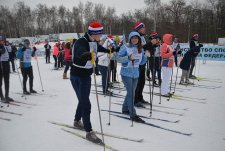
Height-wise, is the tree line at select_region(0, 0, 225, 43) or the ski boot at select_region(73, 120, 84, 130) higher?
the tree line at select_region(0, 0, 225, 43)

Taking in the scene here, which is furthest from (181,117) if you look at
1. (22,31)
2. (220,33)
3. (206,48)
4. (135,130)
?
(22,31)

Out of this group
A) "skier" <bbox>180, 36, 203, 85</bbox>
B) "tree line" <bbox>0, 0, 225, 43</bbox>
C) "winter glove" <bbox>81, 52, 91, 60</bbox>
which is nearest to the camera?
"winter glove" <bbox>81, 52, 91, 60</bbox>

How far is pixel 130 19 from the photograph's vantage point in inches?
2093

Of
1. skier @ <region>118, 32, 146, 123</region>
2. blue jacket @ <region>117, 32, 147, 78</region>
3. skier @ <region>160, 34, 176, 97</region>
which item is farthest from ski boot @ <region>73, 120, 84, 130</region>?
skier @ <region>160, 34, 176, 97</region>

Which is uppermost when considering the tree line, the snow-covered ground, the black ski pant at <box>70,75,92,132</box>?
the tree line

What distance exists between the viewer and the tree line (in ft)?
103

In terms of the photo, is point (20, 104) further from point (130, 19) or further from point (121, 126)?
point (130, 19)

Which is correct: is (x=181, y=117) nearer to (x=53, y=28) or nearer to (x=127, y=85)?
(x=127, y=85)

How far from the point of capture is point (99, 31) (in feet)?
13.5

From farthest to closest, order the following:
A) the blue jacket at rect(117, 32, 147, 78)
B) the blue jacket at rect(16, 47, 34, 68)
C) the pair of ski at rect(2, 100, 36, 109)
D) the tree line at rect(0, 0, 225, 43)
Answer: the tree line at rect(0, 0, 225, 43) < the blue jacket at rect(16, 47, 34, 68) < the pair of ski at rect(2, 100, 36, 109) < the blue jacket at rect(117, 32, 147, 78)

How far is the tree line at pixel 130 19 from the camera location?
31.5 meters

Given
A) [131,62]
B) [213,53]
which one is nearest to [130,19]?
[213,53]

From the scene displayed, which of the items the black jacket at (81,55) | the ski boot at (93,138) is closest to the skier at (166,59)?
the black jacket at (81,55)

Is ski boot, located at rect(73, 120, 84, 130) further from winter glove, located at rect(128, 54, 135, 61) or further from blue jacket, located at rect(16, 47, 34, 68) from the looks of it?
blue jacket, located at rect(16, 47, 34, 68)
